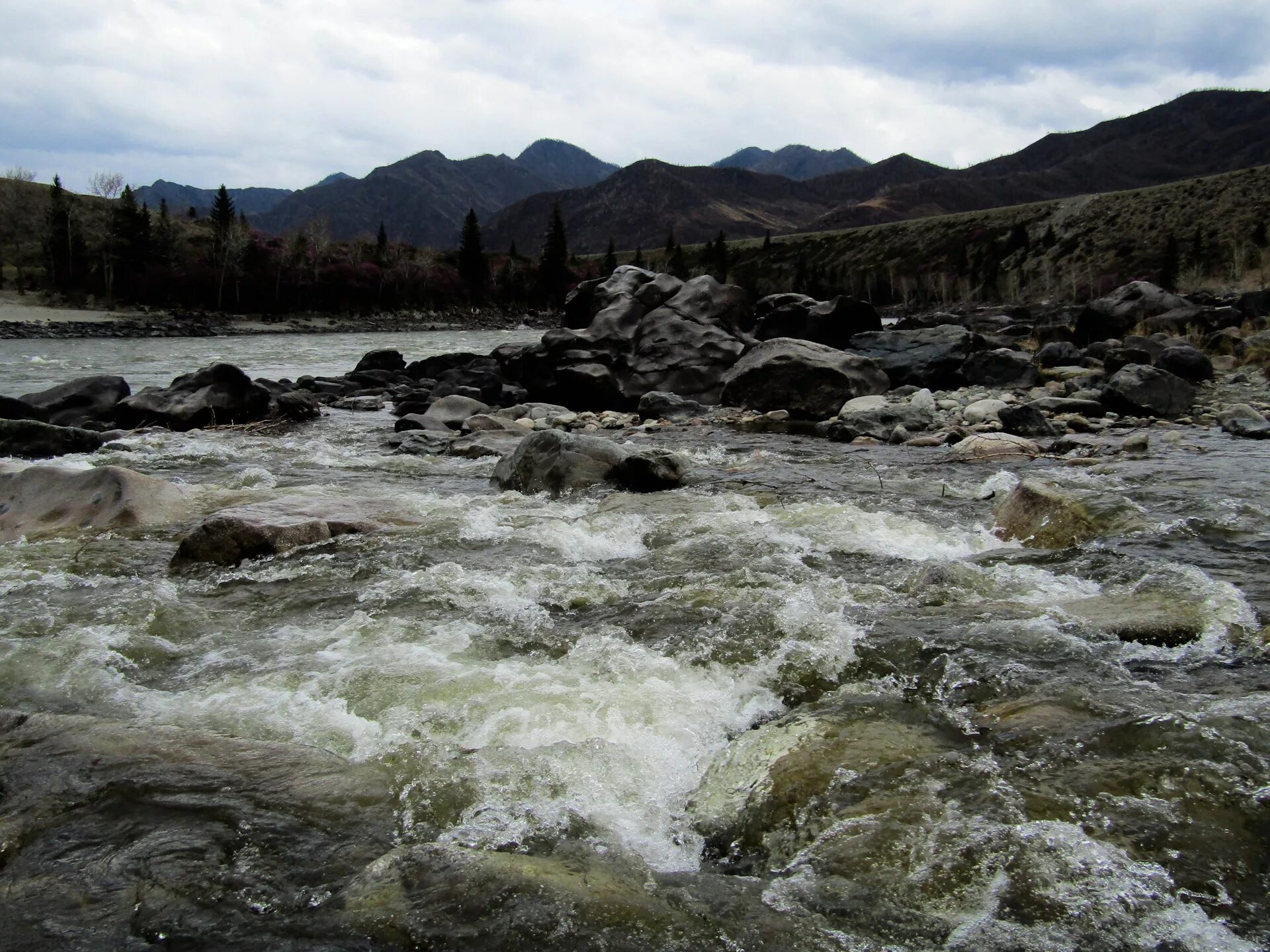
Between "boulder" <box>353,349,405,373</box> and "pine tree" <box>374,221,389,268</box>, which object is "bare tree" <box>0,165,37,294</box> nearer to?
"pine tree" <box>374,221,389,268</box>

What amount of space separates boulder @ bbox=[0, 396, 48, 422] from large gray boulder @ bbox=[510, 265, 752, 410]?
31.1ft

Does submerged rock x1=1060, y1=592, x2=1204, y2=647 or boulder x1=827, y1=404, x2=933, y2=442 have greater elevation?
boulder x1=827, y1=404, x2=933, y2=442

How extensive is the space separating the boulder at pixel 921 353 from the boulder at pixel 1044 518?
11.8 meters

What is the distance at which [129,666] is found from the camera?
4266 mm

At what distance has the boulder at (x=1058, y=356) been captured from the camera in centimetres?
1933

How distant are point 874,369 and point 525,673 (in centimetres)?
1437

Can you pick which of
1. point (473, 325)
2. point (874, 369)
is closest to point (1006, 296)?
point (473, 325)

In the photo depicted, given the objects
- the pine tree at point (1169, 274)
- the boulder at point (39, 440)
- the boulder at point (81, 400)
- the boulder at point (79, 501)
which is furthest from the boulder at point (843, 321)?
the pine tree at point (1169, 274)

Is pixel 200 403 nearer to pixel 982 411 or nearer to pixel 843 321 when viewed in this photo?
pixel 982 411

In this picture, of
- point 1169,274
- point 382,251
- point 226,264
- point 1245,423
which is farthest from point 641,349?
point 382,251

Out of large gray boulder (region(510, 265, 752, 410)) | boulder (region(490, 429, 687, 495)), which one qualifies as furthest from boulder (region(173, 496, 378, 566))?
large gray boulder (region(510, 265, 752, 410))

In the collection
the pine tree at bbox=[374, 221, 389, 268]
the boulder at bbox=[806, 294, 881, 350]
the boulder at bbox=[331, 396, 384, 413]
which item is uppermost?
the pine tree at bbox=[374, 221, 389, 268]

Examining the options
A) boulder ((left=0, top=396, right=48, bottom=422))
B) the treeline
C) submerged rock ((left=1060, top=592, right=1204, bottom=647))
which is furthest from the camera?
the treeline

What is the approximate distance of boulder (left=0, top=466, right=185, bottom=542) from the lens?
6.95 metres
